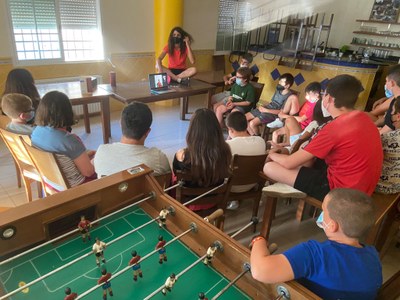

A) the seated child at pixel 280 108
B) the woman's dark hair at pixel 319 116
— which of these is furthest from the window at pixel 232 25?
the woman's dark hair at pixel 319 116

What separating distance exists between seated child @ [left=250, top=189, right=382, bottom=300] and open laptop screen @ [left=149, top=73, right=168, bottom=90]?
3081mm

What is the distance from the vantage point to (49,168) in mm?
1968

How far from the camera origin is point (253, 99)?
4.24 m

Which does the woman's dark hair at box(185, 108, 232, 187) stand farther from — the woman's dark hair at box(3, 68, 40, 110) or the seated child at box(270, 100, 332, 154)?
the woman's dark hair at box(3, 68, 40, 110)

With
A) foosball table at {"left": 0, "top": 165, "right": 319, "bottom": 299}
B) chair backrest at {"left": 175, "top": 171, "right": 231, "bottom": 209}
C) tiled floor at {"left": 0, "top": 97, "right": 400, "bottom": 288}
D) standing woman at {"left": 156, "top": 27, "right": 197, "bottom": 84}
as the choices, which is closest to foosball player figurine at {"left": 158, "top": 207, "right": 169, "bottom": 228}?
foosball table at {"left": 0, "top": 165, "right": 319, "bottom": 299}

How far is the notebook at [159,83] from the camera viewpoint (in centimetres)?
384

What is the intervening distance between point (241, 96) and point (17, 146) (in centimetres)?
292

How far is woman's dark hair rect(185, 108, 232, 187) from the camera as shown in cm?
193

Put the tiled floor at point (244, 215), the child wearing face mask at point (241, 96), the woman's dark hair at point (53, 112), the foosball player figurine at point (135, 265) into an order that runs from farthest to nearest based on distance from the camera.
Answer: the child wearing face mask at point (241, 96) < the tiled floor at point (244, 215) < the woman's dark hair at point (53, 112) < the foosball player figurine at point (135, 265)

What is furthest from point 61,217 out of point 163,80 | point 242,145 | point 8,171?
point 163,80

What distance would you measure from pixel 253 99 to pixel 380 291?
3357 mm

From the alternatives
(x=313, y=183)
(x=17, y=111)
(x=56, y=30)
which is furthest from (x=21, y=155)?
(x=56, y=30)

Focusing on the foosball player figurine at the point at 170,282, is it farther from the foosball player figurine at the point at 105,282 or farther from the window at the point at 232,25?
the window at the point at 232,25

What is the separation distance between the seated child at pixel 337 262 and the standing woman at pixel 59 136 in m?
1.43
